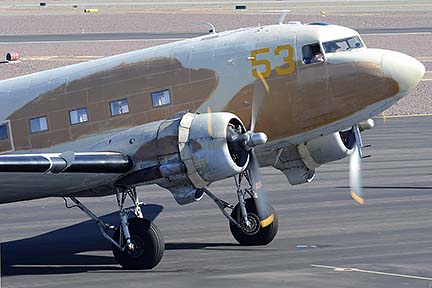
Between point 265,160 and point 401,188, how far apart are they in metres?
8.53

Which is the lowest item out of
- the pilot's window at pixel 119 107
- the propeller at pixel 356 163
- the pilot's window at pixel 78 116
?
the propeller at pixel 356 163

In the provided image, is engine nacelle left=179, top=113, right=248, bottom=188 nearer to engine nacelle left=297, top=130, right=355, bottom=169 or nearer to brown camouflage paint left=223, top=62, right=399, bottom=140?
brown camouflage paint left=223, top=62, right=399, bottom=140

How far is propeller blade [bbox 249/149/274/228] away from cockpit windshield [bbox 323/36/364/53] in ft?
9.26

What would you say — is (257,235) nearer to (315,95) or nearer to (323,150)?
(323,150)

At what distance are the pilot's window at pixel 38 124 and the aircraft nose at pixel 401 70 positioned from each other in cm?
764

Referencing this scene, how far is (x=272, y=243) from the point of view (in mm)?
24969

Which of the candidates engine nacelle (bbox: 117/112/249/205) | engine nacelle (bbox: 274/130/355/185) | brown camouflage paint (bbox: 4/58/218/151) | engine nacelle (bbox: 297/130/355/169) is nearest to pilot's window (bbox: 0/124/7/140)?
brown camouflage paint (bbox: 4/58/218/151)

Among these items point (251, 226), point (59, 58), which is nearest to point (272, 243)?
point (251, 226)

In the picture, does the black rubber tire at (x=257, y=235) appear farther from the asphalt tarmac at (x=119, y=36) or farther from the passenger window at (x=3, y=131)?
the asphalt tarmac at (x=119, y=36)

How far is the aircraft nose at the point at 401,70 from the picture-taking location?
22750mm

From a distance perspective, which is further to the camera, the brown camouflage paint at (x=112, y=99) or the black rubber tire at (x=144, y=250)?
the brown camouflage paint at (x=112, y=99)

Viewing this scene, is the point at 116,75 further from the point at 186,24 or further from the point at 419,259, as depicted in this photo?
the point at 186,24

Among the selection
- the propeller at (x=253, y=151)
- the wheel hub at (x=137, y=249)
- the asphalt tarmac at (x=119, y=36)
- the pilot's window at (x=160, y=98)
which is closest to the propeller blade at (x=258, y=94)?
the propeller at (x=253, y=151)

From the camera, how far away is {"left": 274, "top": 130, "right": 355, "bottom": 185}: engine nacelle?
24.9 meters
